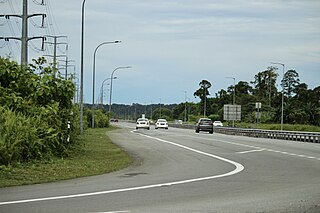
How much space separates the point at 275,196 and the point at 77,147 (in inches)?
689

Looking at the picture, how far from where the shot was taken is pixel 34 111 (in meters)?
23.2

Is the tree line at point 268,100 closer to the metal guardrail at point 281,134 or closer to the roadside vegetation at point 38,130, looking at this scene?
the metal guardrail at point 281,134

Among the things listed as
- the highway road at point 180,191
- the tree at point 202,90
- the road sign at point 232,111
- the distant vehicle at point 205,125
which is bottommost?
the highway road at point 180,191

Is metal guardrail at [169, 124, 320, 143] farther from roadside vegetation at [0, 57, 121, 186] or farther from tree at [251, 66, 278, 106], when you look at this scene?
tree at [251, 66, 278, 106]

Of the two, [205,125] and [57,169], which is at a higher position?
[205,125]

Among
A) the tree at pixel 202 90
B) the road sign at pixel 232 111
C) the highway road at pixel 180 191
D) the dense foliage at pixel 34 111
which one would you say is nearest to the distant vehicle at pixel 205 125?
the road sign at pixel 232 111

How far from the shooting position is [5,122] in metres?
19.8

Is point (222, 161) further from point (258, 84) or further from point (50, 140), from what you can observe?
point (258, 84)

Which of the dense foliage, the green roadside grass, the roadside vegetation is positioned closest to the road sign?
the roadside vegetation

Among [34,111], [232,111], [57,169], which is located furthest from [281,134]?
[57,169]

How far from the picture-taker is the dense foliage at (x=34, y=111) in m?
20.0

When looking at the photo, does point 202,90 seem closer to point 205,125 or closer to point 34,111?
point 205,125

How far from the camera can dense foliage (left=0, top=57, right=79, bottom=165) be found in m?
20.0

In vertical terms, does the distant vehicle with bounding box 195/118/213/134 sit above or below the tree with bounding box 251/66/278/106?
below
